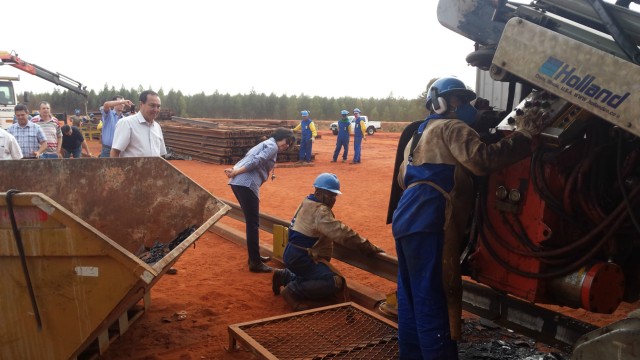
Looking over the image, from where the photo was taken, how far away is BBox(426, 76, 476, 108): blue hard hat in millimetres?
3371

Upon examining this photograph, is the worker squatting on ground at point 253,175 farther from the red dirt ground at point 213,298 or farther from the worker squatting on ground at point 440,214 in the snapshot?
the worker squatting on ground at point 440,214

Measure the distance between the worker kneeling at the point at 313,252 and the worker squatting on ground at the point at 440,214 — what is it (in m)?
Result: 1.71

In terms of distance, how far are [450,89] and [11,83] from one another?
1641 cm

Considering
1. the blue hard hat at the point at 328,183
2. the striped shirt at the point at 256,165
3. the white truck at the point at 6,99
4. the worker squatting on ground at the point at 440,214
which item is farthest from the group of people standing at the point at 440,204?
the white truck at the point at 6,99

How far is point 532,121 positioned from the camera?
3012 mm

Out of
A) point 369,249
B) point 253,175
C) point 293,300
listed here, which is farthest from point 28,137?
point 369,249

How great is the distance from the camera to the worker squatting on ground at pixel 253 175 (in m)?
6.12

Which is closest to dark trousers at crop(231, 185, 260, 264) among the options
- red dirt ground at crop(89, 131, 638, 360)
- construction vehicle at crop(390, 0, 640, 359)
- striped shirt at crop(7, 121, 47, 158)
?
red dirt ground at crop(89, 131, 638, 360)

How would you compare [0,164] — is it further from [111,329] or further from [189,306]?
[189,306]

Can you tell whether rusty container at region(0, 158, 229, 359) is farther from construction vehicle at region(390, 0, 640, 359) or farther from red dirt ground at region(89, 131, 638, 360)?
construction vehicle at region(390, 0, 640, 359)

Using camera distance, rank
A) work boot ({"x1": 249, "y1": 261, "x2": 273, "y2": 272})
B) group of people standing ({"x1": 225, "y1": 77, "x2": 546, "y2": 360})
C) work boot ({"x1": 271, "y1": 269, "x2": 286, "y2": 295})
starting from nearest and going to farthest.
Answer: group of people standing ({"x1": 225, "y1": 77, "x2": 546, "y2": 360})
work boot ({"x1": 271, "y1": 269, "x2": 286, "y2": 295})
work boot ({"x1": 249, "y1": 261, "x2": 273, "y2": 272})

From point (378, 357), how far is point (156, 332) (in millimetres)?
2044

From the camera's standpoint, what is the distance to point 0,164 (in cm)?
450

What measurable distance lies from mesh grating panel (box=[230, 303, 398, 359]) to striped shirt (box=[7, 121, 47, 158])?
6.09 m
